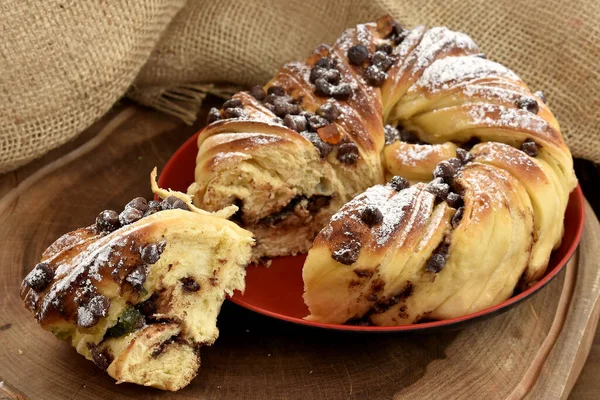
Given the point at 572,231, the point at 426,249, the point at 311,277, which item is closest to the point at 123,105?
the point at 311,277

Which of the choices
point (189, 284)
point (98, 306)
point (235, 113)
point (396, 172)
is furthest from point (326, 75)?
point (98, 306)

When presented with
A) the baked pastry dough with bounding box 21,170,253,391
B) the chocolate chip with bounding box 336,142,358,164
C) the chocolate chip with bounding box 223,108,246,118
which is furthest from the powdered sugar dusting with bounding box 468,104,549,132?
the baked pastry dough with bounding box 21,170,253,391

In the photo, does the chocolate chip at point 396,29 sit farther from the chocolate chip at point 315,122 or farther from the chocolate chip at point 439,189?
the chocolate chip at point 439,189

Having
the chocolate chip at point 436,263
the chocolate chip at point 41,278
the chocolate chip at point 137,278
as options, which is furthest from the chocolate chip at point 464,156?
the chocolate chip at point 41,278

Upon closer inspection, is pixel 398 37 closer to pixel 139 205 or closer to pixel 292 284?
pixel 292 284

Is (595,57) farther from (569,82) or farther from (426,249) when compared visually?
(426,249)

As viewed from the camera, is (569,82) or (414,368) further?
(569,82)
